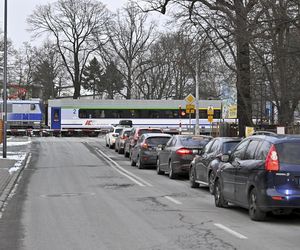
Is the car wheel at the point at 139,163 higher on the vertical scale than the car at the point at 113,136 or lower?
lower

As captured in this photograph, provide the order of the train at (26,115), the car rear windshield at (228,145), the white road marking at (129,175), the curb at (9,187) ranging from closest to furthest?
the curb at (9,187) → the car rear windshield at (228,145) → the white road marking at (129,175) → the train at (26,115)

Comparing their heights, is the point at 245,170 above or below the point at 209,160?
above

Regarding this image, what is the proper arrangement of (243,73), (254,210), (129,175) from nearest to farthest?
1. (254,210)
2. (129,175)
3. (243,73)

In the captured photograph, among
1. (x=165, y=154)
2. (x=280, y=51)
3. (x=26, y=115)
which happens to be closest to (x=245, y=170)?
(x=280, y=51)

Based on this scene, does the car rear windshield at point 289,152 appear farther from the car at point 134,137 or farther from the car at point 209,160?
the car at point 134,137

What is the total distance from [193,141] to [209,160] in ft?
13.6

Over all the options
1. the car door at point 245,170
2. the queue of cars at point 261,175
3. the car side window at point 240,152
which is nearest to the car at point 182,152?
the queue of cars at point 261,175

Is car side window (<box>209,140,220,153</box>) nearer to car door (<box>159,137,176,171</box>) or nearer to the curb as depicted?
car door (<box>159,137,176,171</box>)

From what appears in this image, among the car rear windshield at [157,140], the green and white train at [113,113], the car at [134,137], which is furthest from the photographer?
the green and white train at [113,113]

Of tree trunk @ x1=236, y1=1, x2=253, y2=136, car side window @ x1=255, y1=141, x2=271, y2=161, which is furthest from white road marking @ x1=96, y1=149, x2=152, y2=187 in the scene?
car side window @ x1=255, y1=141, x2=271, y2=161

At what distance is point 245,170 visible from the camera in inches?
450

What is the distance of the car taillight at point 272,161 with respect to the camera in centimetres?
1059

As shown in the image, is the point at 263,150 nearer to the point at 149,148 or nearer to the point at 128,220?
the point at 128,220

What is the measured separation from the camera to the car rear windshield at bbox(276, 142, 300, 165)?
10.7 m
